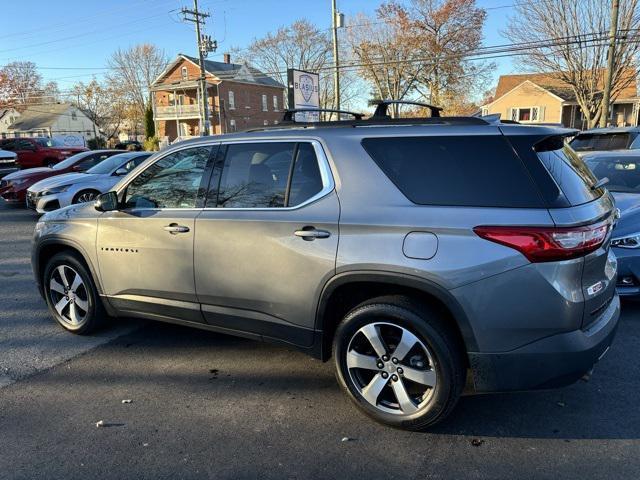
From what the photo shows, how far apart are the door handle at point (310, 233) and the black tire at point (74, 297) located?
7.32ft

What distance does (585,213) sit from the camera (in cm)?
264

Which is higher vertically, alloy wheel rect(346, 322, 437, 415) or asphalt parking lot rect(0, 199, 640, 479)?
alloy wheel rect(346, 322, 437, 415)

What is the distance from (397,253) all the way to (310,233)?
1.94ft

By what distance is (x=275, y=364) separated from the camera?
3.94 m

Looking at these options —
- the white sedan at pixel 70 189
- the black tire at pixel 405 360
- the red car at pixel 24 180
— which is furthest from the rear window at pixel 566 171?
the red car at pixel 24 180

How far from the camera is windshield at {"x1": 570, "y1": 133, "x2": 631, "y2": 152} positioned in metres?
9.66

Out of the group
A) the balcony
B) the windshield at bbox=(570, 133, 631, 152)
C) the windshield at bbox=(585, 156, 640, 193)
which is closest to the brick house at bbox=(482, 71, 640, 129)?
the balcony

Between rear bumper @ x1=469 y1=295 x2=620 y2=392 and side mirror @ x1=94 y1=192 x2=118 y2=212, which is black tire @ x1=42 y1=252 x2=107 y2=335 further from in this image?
rear bumper @ x1=469 y1=295 x2=620 y2=392

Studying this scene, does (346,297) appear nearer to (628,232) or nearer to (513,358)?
(513,358)

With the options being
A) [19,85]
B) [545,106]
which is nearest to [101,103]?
[19,85]

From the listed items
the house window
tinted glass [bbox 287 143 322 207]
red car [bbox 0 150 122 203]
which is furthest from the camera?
the house window

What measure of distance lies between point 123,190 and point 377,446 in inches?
112

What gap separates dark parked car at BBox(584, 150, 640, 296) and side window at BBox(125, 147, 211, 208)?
3880mm

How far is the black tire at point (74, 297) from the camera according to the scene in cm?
436
